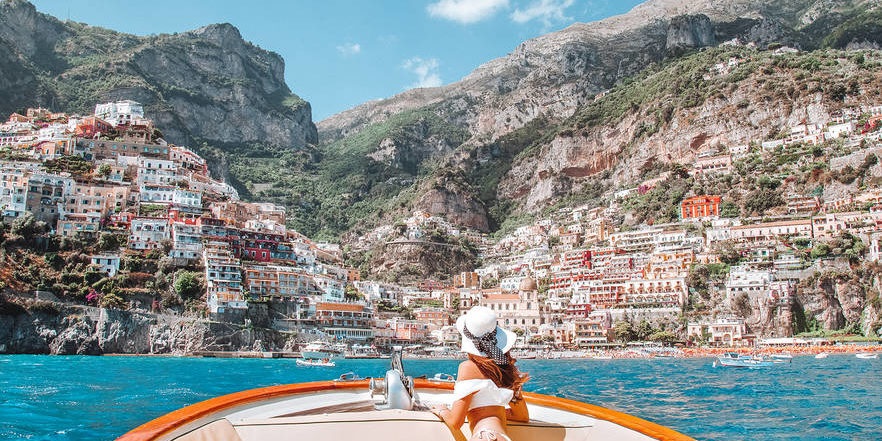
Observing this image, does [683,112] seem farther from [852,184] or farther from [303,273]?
[303,273]

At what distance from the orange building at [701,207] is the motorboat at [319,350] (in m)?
38.9

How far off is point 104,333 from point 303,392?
4109 cm

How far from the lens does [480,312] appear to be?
325cm

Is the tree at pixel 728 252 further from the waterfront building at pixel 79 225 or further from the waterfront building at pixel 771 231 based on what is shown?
the waterfront building at pixel 79 225

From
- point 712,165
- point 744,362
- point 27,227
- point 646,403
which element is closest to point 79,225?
point 27,227

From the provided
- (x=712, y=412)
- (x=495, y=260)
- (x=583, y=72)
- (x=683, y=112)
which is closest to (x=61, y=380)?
(x=712, y=412)

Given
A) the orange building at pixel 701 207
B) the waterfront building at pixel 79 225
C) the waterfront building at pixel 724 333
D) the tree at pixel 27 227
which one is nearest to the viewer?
the tree at pixel 27 227

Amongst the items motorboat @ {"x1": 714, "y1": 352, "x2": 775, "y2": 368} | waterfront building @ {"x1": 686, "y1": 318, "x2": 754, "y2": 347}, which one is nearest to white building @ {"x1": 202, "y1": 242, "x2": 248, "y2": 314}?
motorboat @ {"x1": 714, "y1": 352, "x2": 775, "y2": 368}

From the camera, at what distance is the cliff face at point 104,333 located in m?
37.9

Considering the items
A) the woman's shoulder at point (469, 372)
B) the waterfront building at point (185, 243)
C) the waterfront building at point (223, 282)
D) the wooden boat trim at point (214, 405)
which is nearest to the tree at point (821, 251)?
the waterfront building at point (223, 282)

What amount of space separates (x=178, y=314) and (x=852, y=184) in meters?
57.2

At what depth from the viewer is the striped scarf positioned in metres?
3.22

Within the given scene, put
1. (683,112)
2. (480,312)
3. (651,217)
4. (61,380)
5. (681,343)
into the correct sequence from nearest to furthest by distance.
A: (480,312), (61,380), (681,343), (651,217), (683,112)

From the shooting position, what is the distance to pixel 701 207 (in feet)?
226
